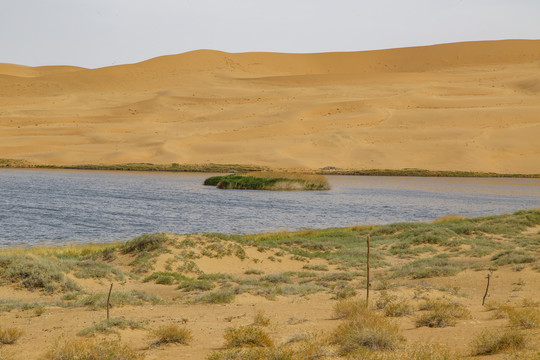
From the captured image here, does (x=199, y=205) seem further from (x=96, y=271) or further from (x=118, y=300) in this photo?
(x=118, y=300)

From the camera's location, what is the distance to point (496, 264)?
20.8m

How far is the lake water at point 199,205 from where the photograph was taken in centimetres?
3184

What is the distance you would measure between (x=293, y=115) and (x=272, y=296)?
102 metres

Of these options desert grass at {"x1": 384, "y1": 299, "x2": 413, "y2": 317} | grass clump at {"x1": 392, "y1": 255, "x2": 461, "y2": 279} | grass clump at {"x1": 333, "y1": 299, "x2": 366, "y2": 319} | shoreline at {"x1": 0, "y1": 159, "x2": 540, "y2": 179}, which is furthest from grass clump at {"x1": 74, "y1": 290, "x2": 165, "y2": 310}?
shoreline at {"x1": 0, "y1": 159, "x2": 540, "y2": 179}

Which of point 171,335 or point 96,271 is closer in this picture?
point 171,335

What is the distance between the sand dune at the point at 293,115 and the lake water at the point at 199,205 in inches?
937

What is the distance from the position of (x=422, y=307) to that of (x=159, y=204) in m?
31.5

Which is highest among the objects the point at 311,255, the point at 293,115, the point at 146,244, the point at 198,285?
the point at 293,115

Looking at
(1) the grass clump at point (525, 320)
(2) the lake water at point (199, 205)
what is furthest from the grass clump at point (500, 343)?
(2) the lake water at point (199, 205)

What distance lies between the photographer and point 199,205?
42.8 meters

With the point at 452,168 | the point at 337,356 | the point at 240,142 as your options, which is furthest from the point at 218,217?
the point at 240,142

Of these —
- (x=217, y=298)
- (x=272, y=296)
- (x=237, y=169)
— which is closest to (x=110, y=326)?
(x=217, y=298)

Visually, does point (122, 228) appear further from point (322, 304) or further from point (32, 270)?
point (322, 304)

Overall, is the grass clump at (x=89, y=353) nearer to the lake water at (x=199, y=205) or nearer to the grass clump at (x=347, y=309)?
the grass clump at (x=347, y=309)
